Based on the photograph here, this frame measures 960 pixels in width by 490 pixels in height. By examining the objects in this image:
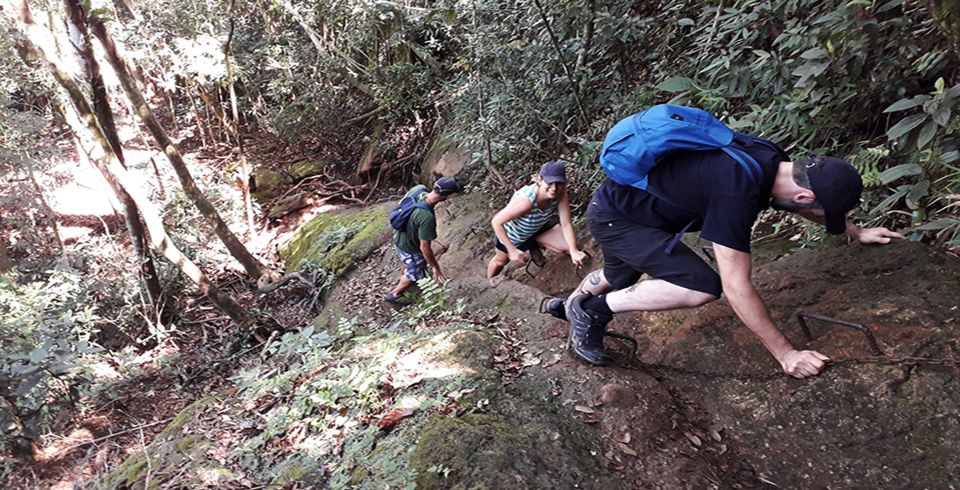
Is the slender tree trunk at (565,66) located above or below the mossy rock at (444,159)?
above

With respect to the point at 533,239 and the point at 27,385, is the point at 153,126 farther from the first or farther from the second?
the point at 533,239

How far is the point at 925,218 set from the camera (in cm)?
326

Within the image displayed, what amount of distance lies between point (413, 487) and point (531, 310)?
2.35m

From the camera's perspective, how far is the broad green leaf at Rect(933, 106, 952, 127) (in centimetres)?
286

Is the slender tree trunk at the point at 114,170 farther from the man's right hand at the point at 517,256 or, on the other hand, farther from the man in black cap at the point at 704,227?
the man in black cap at the point at 704,227

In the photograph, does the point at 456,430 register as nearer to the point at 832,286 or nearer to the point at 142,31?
the point at 832,286

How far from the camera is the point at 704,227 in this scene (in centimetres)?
252

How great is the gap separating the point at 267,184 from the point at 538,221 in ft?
34.5

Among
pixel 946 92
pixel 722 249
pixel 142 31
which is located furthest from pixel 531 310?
pixel 142 31

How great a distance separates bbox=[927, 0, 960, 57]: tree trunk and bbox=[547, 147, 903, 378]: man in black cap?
0.70 metres

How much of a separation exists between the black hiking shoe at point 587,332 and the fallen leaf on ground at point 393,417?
111 cm

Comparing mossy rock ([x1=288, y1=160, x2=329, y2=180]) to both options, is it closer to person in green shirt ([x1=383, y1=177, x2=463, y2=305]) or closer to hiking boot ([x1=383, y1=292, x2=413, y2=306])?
hiking boot ([x1=383, y1=292, x2=413, y2=306])

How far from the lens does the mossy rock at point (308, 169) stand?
13875 millimetres

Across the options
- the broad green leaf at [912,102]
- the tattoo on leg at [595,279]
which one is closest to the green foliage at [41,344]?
the tattoo on leg at [595,279]
